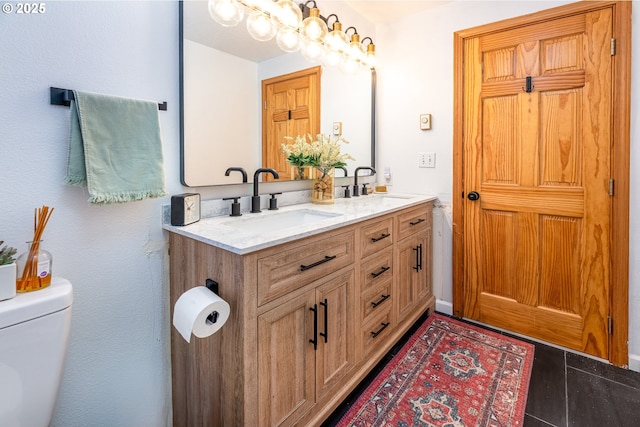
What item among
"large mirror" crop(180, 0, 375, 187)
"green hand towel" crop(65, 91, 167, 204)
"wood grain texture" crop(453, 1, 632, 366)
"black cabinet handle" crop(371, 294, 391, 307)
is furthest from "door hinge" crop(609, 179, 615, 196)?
"green hand towel" crop(65, 91, 167, 204)

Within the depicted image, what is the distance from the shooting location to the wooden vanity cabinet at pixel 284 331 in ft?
3.62

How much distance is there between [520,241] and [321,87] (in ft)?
5.46

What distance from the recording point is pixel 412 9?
246 centimetres

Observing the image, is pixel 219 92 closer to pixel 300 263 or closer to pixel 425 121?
pixel 300 263

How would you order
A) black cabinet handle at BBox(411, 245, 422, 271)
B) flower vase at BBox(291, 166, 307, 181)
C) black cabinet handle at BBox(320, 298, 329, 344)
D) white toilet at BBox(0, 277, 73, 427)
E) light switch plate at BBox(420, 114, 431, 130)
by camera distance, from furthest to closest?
1. light switch plate at BBox(420, 114, 431, 130)
2. black cabinet handle at BBox(411, 245, 422, 271)
3. flower vase at BBox(291, 166, 307, 181)
4. black cabinet handle at BBox(320, 298, 329, 344)
5. white toilet at BBox(0, 277, 73, 427)

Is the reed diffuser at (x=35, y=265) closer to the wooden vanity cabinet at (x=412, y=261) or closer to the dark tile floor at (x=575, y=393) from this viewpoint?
the dark tile floor at (x=575, y=393)

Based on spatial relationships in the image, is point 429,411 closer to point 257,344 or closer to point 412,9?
point 257,344

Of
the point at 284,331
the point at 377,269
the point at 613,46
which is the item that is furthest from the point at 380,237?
the point at 613,46

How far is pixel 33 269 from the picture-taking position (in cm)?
96

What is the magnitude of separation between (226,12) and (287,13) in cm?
40

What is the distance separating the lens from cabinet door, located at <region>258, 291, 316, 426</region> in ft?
3.78

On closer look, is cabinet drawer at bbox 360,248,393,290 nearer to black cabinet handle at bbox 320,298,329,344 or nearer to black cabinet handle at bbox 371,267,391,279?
black cabinet handle at bbox 371,267,391,279

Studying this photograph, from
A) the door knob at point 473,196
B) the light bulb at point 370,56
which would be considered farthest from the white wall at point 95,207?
the door knob at point 473,196

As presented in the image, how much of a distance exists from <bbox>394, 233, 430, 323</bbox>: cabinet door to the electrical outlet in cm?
55
